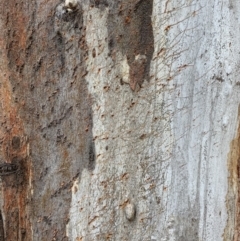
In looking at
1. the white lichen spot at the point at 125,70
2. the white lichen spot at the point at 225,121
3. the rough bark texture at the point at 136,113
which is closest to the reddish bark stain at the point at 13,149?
the rough bark texture at the point at 136,113

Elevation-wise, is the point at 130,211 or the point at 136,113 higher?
the point at 136,113

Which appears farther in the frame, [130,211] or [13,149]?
[13,149]

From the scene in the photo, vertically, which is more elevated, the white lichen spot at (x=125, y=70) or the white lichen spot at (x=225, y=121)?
the white lichen spot at (x=125, y=70)

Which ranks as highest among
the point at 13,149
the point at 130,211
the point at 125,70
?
the point at 125,70

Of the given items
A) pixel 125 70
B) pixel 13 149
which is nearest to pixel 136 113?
pixel 125 70

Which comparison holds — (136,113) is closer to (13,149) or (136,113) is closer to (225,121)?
(225,121)

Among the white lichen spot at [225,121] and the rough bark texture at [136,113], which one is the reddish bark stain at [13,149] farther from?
the white lichen spot at [225,121]

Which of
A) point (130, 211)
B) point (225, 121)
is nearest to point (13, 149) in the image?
point (130, 211)

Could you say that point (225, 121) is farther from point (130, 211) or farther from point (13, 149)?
point (13, 149)

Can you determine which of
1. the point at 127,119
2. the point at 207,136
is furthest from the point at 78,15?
the point at 207,136
